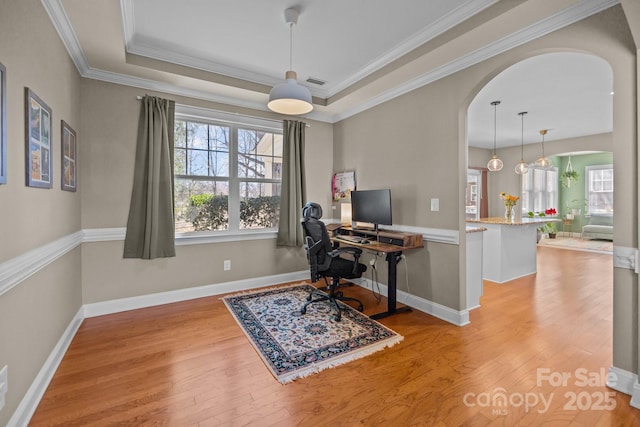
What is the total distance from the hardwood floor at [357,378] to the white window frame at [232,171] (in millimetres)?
948

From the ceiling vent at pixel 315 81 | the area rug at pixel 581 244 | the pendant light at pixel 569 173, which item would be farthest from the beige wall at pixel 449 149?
the pendant light at pixel 569 173

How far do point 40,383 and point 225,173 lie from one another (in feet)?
8.61

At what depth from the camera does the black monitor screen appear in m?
3.37

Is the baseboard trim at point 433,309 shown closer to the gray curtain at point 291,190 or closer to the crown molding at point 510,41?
the gray curtain at point 291,190

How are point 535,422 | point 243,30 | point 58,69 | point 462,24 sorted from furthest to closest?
point 243,30, point 462,24, point 58,69, point 535,422

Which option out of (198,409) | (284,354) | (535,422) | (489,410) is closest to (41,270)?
(198,409)

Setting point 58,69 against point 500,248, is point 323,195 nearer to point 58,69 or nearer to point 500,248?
point 500,248

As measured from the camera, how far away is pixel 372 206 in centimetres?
359

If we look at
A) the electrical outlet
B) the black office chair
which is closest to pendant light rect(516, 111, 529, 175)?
the black office chair

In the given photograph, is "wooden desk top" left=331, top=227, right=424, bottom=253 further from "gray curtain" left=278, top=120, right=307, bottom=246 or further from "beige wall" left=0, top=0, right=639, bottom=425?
"gray curtain" left=278, top=120, right=307, bottom=246

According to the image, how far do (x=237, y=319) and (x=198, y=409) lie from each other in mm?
1251

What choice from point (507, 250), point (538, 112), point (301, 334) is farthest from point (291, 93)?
point (538, 112)

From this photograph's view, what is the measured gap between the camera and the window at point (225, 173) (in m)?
3.62

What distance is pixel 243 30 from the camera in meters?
2.61
